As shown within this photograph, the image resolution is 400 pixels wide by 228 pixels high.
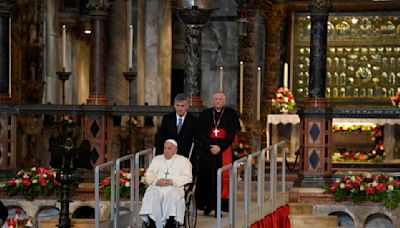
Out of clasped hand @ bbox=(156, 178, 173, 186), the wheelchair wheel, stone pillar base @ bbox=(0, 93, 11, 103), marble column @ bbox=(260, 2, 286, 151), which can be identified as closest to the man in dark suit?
the wheelchair wheel

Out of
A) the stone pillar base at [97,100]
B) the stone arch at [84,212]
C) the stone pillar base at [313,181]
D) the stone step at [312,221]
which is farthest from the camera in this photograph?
the stone pillar base at [97,100]

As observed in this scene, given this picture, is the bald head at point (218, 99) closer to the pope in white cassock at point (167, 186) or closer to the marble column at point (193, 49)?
the pope in white cassock at point (167, 186)

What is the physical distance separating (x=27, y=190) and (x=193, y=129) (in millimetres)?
4543

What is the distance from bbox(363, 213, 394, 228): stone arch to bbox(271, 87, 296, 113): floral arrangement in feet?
27.6

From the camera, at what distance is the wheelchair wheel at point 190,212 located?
17031 mm

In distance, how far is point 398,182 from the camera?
21703 millimetres

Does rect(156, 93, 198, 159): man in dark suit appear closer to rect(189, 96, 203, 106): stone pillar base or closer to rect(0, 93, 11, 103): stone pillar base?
rect(189, 96, 203, 106): stone pillar base

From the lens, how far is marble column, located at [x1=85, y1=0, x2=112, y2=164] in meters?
23.7

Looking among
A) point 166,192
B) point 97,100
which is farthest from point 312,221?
point 97,100

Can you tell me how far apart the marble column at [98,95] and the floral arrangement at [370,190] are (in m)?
4.36

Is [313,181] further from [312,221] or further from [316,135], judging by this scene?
[312,221]

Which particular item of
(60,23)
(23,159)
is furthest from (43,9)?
(23,159)

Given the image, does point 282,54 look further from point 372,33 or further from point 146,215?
point 146,215

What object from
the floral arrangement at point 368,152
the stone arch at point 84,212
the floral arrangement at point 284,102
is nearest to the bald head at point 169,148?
the stone arch at point 84,212
